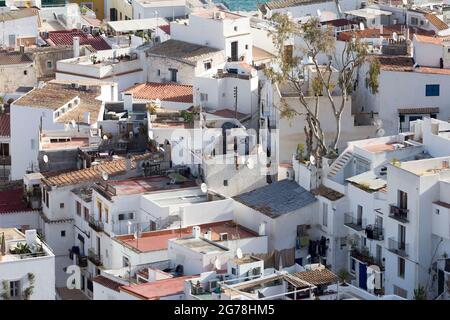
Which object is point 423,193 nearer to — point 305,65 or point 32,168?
point 305,65

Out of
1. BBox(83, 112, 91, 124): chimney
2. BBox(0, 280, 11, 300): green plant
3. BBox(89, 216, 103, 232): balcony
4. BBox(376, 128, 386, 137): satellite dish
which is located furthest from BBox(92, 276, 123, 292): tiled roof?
BBox(83, 112, 91, 124): chimney

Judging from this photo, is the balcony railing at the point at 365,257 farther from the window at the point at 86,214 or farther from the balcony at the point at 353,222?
the window at the point at 86,214

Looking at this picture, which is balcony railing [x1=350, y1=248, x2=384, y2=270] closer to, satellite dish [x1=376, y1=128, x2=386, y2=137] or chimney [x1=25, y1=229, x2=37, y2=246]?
satellite dish [x1=376, y1=128, x2=386, y2=137]

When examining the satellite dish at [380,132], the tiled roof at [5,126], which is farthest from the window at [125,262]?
the tiled roof at [5,126]

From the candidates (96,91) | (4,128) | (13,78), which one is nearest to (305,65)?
(96,91)

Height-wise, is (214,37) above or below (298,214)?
above

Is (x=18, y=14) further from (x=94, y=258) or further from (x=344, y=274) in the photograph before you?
(x=344, y=274)

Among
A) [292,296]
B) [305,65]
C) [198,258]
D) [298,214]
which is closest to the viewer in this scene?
[292,296]

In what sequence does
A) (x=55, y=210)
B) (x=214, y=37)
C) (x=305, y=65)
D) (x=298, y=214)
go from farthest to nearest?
(x=214, y=37) < (x=305, y=65) < (x=55, y=210) < (x=298, y=214)
